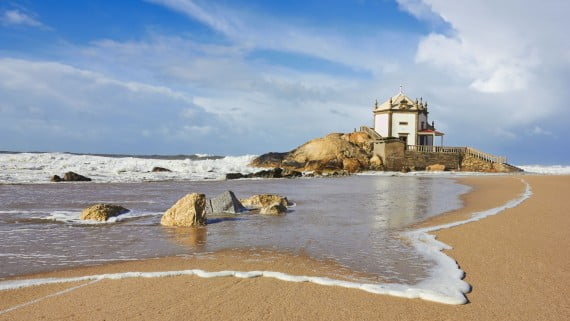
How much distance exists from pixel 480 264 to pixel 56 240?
6.09 m

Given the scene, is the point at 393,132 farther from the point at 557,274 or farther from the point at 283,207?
the point at 557,274

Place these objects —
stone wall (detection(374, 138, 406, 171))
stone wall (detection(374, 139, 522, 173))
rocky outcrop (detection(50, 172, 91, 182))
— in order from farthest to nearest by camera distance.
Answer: stone wall (detection(374, 139, 522, 173)), stone wall (detection(374, 138, 406, 171)), rocky outcrop (detection(50, 172, 91, 182))

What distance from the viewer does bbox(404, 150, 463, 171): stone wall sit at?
45.9 meters

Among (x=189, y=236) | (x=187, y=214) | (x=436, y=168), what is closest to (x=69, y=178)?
(x=187, y=214)

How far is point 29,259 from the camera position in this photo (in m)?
5.32

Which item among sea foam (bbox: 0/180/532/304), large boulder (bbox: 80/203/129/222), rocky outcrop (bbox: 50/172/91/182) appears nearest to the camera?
sea foam (bbox: 0/180/532/304)

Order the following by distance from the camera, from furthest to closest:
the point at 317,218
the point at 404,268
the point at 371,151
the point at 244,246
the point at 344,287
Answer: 1. the point at 371,151
2. the point at 317,218
3. the point at 244,246
4. the point at 404,268
5. the point at 344,287

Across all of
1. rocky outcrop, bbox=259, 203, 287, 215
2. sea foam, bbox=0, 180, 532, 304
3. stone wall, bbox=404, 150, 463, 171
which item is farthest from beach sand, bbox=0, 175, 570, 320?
stone wall, bbox=404, 150, 463, 171

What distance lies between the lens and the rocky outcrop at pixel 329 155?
143 ft

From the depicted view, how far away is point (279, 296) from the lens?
3.79 m

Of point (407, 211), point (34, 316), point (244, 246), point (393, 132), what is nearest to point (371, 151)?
point (393, 132)

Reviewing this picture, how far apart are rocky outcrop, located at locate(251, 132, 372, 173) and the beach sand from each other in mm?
36991

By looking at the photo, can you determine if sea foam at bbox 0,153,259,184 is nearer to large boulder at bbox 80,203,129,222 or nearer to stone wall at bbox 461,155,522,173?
large boulder at bbox 80,203,129,222

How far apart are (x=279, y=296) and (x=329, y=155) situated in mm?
42377
